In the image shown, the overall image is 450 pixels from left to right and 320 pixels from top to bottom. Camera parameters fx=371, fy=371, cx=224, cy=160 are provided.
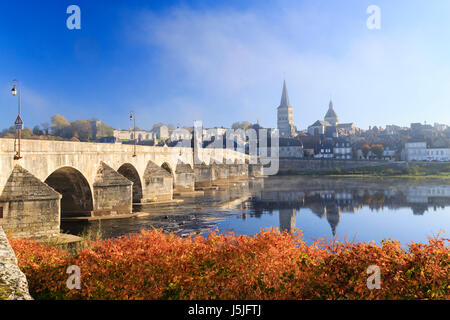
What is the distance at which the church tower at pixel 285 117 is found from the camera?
497 ft

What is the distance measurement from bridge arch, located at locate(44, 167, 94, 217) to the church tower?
438ft

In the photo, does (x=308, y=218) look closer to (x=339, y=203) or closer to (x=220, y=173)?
(x=339, y=203)

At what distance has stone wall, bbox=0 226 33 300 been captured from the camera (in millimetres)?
4641

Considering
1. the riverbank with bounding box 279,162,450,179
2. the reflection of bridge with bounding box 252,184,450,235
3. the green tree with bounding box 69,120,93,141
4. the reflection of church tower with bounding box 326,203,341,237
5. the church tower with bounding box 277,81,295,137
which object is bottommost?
the reflection of church tower with bounding box 326,203,341,237

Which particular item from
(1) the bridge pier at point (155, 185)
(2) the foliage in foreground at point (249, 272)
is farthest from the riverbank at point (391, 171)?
(2) the foliage in foreground at point (249, 272)

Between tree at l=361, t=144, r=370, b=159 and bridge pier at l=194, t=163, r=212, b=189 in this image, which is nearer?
bridge pier at l=194, t=163, r=212, b=189

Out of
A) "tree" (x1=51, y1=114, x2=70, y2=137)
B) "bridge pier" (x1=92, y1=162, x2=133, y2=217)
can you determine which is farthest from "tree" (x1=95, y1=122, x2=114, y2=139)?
"bridge pier" (x1=92, y1=162, x2=133, y2=217)

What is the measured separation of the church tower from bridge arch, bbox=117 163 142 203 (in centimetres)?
12516

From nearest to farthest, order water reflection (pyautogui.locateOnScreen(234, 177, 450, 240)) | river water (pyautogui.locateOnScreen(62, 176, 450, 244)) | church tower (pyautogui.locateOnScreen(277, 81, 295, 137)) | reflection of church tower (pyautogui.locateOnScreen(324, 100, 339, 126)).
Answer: river water (pyautogui.locateOnScreen(62, 176, 450, 244)) → water reflection (pyautogui.locateOnScreen(234, 177, 450, 240)) → church tower (pyautogui.locateOnScreen(277, 81, 295, 137)) → reflection of church tower (pyautogui.locateOnScreen(324, 100, 339, 126))

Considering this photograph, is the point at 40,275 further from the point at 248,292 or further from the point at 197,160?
the point at 197,160

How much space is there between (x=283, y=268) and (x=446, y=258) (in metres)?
2.59

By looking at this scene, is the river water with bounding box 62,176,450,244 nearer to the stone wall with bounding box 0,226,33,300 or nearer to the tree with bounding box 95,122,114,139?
the stone wall with bounding box 0,226,33,300

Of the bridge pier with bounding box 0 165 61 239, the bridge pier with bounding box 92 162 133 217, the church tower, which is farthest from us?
the church tower

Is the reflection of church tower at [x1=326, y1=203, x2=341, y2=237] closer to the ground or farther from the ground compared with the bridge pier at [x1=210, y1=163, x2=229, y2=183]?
closer to the ground
